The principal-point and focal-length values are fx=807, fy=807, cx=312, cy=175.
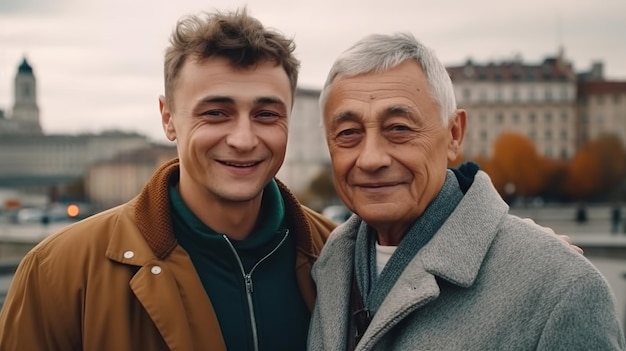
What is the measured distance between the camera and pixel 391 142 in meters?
3.26

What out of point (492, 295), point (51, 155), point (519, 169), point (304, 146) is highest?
point (492, 295)

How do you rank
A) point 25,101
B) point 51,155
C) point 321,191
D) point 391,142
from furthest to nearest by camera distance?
point 25,101 < point 51,155 < point 321,191 < point 391,142

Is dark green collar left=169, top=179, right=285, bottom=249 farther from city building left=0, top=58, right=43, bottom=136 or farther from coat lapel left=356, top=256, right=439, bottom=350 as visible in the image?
city building left=0, top=58, right=43, bottom=136

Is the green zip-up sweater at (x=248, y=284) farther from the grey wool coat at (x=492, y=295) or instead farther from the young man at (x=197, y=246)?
the grey wool coat at (x=492, y=295)

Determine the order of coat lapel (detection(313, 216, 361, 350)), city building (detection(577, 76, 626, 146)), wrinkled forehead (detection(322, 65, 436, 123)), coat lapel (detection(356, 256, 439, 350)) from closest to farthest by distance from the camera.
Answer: coat lapel (detection(356, 256, 439, 350)) → wrinkled forehead (detection(322, 65, 436, 123)) → coat lapel (detection(313, 216, 361, 350)) → city building (detection(577, 76, 626, 146))

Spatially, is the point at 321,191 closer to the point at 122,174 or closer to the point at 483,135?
the point at 483,135

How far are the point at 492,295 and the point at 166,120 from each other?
70.6 inches

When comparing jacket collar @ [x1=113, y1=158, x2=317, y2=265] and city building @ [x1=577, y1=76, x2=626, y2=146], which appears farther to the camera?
city building @ [x1=577, y1=76, x2=626, y2=146]

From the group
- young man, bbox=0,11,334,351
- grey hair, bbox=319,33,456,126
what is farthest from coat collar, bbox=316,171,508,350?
young man, bbox=0,11,334,351

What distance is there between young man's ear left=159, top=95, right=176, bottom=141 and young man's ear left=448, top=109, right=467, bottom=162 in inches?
50.8

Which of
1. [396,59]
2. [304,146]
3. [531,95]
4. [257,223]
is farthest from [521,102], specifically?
[396,59]

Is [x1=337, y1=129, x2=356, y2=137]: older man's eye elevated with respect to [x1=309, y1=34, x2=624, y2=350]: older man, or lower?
elevated

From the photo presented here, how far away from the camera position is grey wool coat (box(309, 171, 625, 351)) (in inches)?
108

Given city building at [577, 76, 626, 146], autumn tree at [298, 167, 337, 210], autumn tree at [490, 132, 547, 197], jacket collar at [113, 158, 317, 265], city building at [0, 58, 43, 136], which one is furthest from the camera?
city building at [0, 58, 43, 136]
